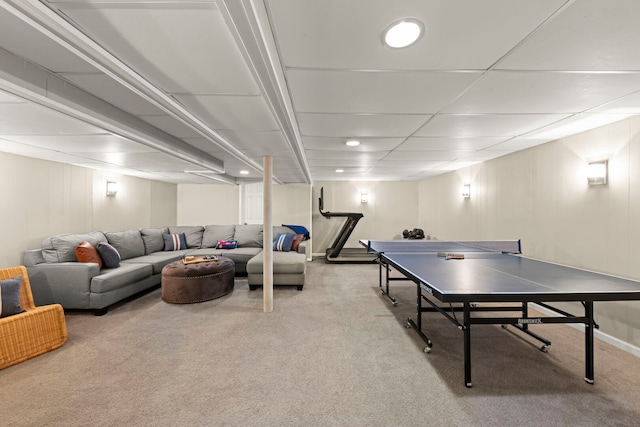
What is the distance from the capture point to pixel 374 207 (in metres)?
7.34

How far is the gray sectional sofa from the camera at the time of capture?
312 cm

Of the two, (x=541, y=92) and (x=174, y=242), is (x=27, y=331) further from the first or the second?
(x=541, y=92)

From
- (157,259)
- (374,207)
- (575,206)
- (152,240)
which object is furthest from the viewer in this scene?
(374,207)

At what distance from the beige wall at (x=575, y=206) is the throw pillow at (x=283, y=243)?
11.5 feet

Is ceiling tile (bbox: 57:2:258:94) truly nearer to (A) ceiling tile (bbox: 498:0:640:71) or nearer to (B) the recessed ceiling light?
(B) the recessed ceiling light

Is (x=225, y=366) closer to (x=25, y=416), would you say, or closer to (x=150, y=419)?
(x=150, y=419)

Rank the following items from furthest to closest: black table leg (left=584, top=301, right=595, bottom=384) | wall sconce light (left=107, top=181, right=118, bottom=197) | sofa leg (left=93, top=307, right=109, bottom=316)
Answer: wall sconce light (left=107, top=181, right=118, bottom=197) → sofa leg (left=93, top=307, right=109, bottom=316) → black table leg (left=584, top=301, right=595, bottom=384)

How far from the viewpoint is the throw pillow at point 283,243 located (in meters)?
5.05

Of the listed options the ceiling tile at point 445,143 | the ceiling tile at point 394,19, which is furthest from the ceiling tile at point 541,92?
A: the ceiling tile at point 445,143

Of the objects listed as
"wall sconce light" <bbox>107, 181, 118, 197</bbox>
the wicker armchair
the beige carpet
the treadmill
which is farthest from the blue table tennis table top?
"wall sconce light" <bbox>107, 181, 118, 197</bbox>

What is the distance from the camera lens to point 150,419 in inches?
61.5

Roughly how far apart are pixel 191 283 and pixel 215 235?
216 cm

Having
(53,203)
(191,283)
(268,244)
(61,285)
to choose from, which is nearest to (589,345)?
(268,244)

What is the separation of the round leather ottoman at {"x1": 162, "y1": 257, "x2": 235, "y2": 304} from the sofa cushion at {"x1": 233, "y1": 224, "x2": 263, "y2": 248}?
5.65 feet
